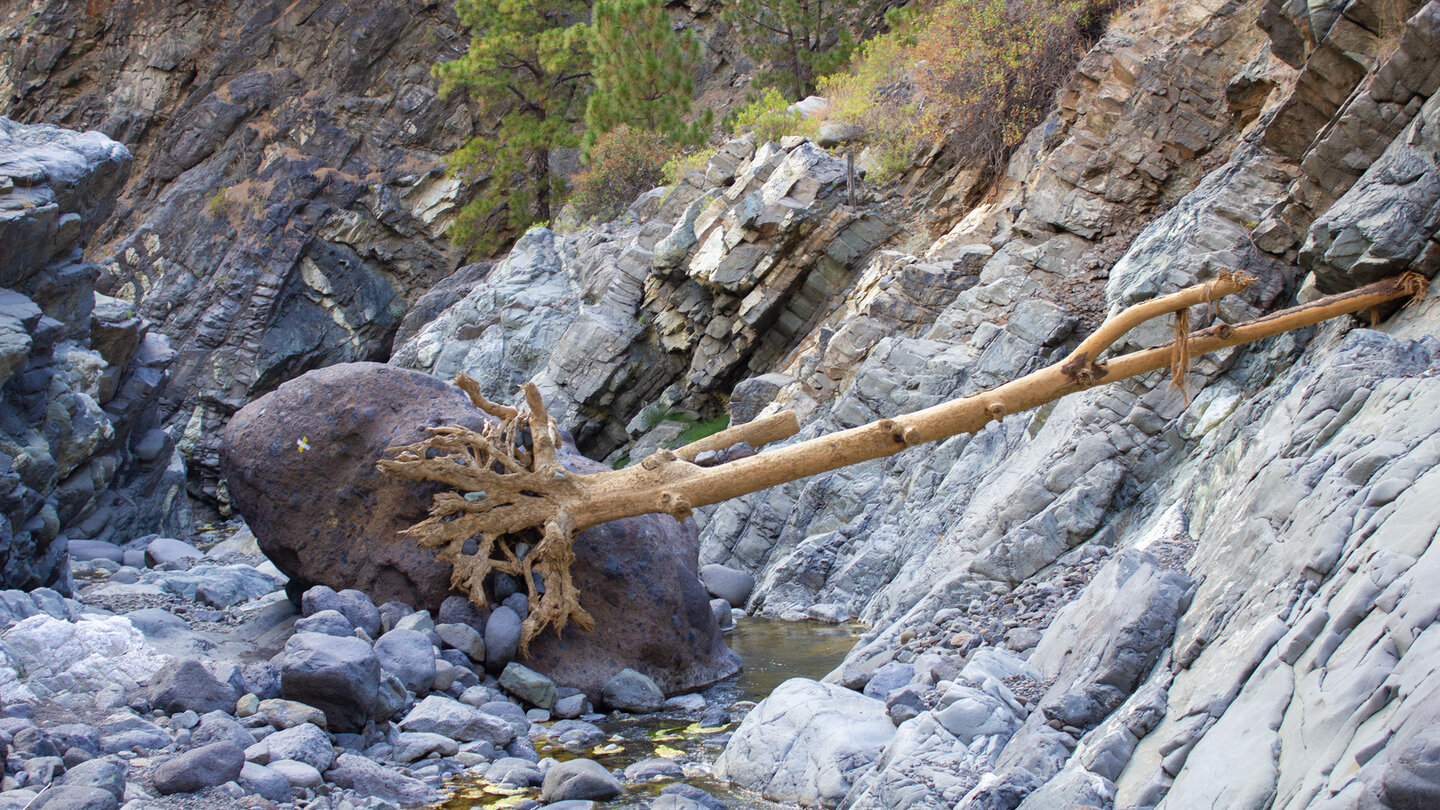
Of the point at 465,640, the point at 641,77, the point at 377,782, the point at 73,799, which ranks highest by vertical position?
the point at 641,77

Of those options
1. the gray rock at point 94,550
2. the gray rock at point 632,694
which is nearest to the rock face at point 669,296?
the gray rock at point 94,550

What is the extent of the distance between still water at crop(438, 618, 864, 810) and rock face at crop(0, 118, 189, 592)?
632cm

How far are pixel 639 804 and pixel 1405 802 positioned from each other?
399 cm

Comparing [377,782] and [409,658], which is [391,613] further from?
[377,782]

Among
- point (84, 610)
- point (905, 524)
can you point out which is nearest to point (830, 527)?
point (905, 524)

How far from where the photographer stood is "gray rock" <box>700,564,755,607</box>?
1257cm

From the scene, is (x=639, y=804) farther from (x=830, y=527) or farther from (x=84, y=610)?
(x=830, y=527)

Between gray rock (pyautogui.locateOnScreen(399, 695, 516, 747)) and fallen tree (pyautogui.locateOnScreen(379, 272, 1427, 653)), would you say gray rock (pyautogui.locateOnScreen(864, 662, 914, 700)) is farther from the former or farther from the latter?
gray rock (pyautogui.locateOnScreen(399, 695, 516, 747))

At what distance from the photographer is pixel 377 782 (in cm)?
552

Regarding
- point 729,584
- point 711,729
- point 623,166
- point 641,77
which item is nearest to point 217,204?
point 623,166

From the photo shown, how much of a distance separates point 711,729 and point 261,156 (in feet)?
107

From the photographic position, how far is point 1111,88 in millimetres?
13266

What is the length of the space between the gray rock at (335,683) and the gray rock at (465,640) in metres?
1.78

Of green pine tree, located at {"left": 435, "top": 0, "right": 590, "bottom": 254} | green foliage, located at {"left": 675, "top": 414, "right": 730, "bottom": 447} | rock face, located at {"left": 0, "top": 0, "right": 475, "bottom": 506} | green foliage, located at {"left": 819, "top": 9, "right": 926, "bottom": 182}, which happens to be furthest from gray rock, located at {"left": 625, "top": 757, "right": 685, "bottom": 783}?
rock face, located at {"left": 0, "top": 0, "right": 475, "bottom": 506}
